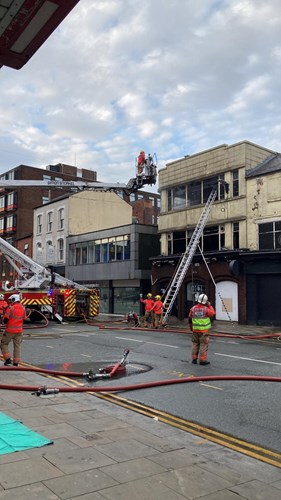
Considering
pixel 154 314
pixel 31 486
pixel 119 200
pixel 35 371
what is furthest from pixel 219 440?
pixel 119 200

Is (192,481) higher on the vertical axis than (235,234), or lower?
lower

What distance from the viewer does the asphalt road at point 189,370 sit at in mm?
6535

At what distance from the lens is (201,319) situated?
1092 cm

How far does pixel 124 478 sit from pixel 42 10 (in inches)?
152

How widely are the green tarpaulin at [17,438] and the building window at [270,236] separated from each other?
65.4ft

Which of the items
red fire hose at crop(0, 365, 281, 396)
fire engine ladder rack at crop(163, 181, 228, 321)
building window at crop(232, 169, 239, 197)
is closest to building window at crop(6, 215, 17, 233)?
fire engine ladder rack at crop(163, 181, 228, 321)

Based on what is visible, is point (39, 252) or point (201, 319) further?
point (39, 252)

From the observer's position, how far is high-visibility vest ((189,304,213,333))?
10859 millimetres

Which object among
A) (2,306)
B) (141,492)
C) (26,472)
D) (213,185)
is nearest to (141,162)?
(213,185)

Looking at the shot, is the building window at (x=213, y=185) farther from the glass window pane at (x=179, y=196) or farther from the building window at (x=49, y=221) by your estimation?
the building window at (x=49, y=221)

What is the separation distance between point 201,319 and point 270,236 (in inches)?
561

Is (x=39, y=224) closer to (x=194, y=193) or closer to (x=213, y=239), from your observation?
(x=194, y=193)

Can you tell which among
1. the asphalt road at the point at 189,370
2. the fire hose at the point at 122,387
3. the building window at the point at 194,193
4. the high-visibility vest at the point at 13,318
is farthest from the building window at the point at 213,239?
the fire hose at the point at 122,387

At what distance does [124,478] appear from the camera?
13.6 feet
